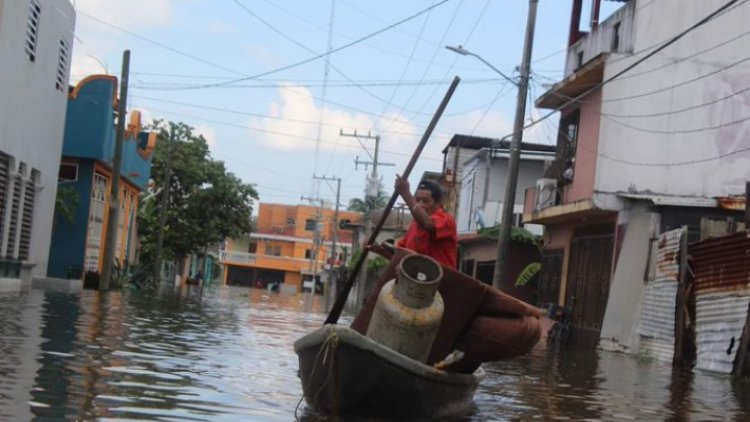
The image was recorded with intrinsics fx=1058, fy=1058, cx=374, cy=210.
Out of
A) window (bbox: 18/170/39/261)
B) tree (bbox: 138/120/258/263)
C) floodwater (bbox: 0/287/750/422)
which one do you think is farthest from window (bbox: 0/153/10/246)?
tree (bbox: 138/120/258/263)

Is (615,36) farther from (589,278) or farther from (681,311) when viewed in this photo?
(681,311)

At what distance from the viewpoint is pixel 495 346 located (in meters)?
8.58

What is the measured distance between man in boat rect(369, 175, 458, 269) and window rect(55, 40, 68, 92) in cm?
2031

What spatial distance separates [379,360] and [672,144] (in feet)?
66.2

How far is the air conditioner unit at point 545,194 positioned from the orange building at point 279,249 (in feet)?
224

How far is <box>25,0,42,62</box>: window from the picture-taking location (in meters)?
24.2

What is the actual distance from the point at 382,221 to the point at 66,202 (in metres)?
23.3

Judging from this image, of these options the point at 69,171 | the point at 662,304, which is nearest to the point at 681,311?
the point at 662,304

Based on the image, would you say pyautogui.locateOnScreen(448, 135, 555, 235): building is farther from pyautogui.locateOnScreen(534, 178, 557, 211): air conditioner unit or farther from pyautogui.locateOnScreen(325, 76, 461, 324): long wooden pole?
pyautogui.locateOnScreen(325, 76, 461, 324): long wooden pole

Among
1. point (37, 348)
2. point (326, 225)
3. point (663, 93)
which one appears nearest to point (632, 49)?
point (663, 93)

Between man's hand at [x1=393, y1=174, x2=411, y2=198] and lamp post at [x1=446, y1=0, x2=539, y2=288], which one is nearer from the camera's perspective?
man's hand at [x1=393, y1=174, x2=411, y2=198]

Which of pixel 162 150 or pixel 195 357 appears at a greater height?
pixel 162 150

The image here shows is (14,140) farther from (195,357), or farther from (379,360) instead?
(379,360)

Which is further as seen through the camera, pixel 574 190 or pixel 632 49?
pixel 574 190
